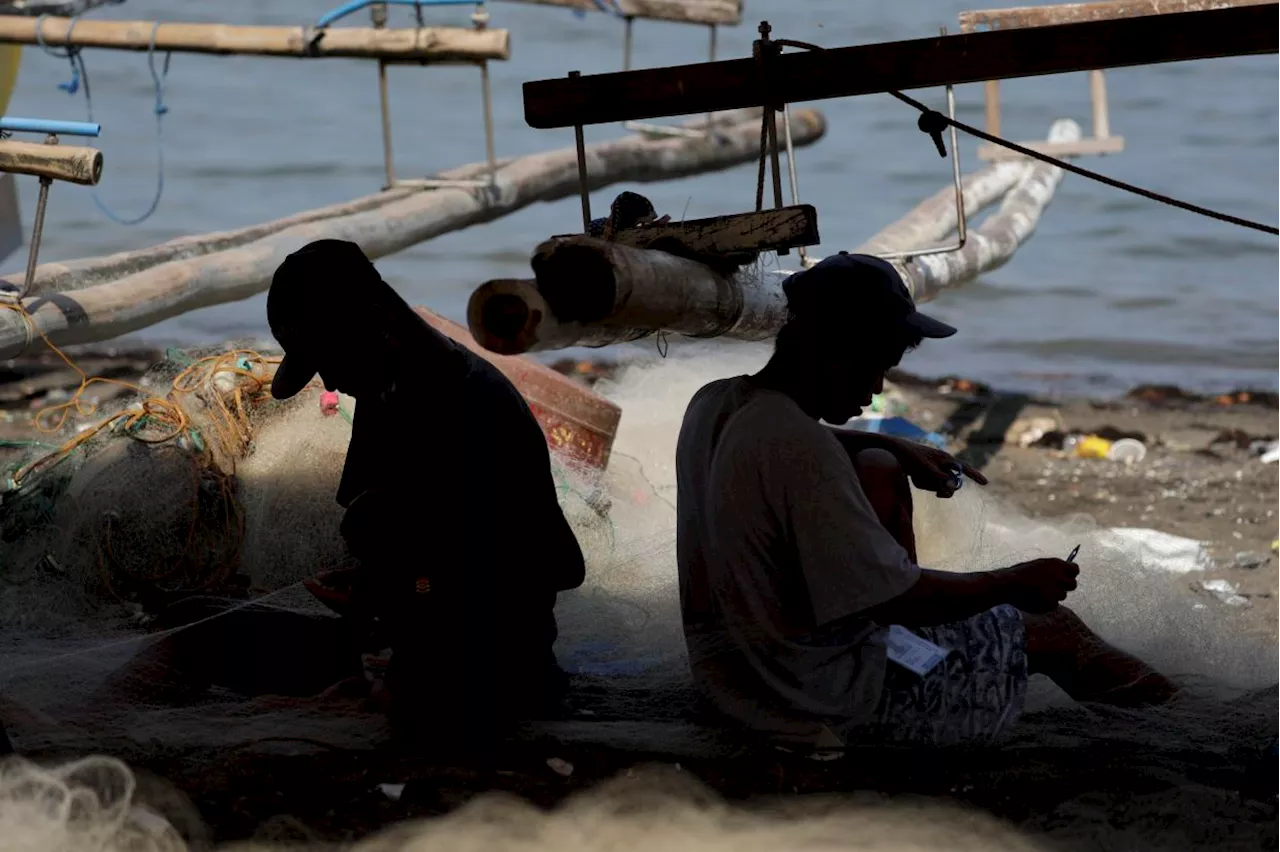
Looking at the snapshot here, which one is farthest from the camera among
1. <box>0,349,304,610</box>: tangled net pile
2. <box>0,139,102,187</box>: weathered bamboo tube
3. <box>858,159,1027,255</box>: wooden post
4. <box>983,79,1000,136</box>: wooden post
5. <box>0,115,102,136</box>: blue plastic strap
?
<box>983,79,1000,136</box>: wooden post

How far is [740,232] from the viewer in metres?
3.18

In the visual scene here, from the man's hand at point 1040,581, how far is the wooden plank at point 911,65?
0.98 meters

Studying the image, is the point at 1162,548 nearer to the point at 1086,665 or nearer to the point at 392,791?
the point at 1086,665

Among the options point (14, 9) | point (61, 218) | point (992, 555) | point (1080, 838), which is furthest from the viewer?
point (61, 218)

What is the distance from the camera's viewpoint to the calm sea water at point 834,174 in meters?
11.7

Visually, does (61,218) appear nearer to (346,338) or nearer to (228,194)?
(228,194)

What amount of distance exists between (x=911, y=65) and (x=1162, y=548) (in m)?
3.33

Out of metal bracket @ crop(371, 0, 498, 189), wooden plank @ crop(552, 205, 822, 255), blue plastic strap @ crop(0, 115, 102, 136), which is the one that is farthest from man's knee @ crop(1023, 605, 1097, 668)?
metal bracket @ crop(371, 0, 498, 189)

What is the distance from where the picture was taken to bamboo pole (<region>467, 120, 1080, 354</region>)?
8.79 ft

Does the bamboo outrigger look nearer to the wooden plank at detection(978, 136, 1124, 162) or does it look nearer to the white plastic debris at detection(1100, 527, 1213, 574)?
the white plastic debris at detection(1100, 527, 1213, 574)

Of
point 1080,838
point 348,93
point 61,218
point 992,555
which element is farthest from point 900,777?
point 348,93

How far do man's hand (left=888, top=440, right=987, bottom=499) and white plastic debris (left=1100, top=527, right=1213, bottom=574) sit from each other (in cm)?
195

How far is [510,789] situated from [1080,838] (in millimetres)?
1113

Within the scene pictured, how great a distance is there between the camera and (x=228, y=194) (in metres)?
16.6
